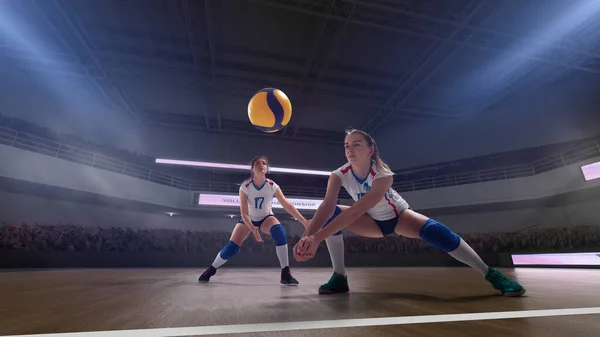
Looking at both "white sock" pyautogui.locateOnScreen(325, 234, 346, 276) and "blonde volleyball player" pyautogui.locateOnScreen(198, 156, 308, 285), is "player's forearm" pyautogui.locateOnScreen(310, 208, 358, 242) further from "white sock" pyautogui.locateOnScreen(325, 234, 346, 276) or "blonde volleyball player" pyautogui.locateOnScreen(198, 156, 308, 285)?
"blonde volleyball player" pyautogui.locateOnScreen(198, 156, 308, 285)

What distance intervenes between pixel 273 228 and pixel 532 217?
1510 centimetres

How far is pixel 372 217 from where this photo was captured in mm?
2389

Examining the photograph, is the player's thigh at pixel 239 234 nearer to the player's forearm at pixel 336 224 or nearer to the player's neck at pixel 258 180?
the player's neck at pixel 258 180

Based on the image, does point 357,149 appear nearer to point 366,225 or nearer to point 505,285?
point 366,225

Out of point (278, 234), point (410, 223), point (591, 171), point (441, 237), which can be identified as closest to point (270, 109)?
point (278, 234)

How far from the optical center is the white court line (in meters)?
0.97

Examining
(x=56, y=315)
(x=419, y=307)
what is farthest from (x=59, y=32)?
(x=419, y=307)

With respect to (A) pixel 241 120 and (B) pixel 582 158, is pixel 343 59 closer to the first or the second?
(A) pixel 241 120

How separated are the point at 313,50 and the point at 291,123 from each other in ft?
18.9

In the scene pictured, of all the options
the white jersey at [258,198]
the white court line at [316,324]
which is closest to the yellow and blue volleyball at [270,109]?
the white jersey at [258,198]

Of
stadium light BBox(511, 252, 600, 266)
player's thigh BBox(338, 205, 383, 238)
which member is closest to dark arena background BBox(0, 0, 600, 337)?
stadium light BBox(511, 252, 600, 266)

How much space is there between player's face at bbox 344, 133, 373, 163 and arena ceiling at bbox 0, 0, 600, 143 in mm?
8101

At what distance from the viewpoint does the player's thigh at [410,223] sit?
2.16m

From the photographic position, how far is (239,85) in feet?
42.1
